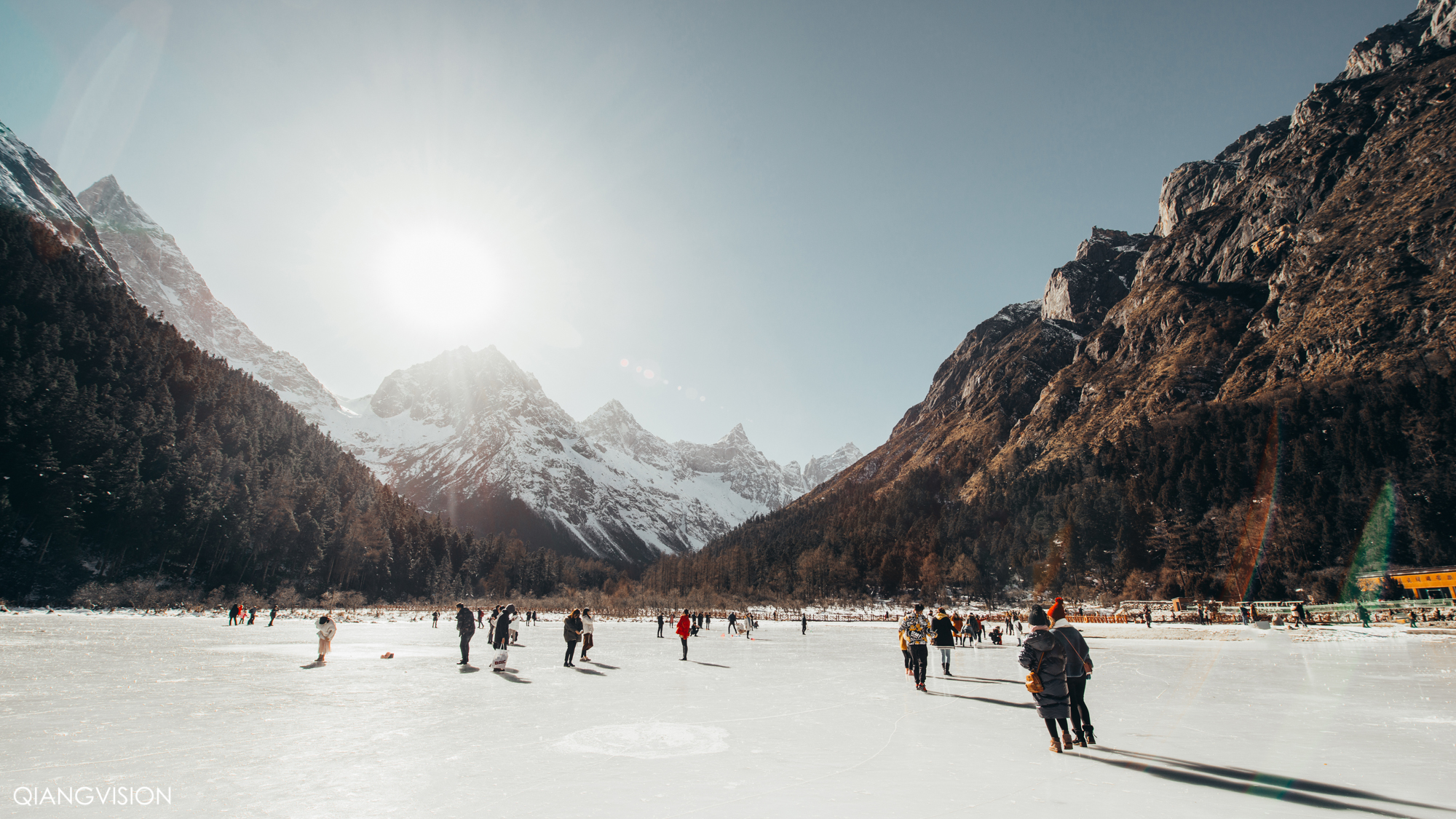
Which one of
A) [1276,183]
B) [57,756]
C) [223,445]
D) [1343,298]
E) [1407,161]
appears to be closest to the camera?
[57,756]

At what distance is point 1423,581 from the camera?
202 feet

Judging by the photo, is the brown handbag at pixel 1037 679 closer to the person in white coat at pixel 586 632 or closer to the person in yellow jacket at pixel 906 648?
the person in yellow jacket at pixel 906 648

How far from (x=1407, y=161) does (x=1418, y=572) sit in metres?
115

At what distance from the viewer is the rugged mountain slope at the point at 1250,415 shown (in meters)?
79.4

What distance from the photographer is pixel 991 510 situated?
126812mm

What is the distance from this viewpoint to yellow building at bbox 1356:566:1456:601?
5925 centimetres

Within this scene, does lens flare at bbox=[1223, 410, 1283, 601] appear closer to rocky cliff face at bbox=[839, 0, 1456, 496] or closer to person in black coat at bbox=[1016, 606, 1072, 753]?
rocky cliff face at bbox=[839, 0, 1456, 496]

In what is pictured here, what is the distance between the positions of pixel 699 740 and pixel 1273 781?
8.46 meters

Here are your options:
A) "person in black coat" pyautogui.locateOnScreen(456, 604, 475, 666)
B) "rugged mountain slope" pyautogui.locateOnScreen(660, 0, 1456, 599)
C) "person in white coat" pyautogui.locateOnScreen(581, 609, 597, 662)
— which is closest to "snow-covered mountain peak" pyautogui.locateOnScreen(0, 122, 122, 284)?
"person in black coat" pyautogui.locateOnScreen(456, 604, 475, 666)

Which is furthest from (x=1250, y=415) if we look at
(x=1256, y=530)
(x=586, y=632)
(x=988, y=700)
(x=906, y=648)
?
(x=586, y=632)

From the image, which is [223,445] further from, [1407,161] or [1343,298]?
[1407,161]

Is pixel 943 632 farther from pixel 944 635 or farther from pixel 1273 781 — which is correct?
pixel 1273 781

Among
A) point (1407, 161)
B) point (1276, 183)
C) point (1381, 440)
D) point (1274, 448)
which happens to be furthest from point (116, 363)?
point (1276, 183)

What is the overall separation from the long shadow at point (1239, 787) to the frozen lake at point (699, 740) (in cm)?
5
